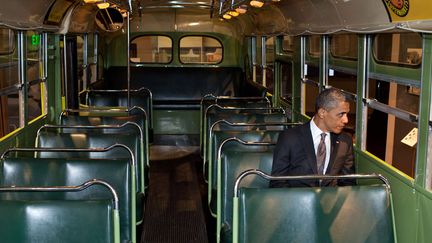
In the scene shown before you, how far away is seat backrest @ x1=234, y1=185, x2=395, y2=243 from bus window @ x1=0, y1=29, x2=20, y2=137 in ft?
8.97

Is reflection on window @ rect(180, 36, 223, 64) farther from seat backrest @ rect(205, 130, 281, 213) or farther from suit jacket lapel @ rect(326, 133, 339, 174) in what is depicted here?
suit jacket lapel @ rect(326, 133, 339, 174)

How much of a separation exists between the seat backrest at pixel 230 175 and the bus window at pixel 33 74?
8.84ft

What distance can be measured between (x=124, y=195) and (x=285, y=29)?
163 inches

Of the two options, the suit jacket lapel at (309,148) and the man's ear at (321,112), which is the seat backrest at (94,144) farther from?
the man's ear at (321,112)

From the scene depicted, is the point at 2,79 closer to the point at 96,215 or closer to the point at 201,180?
the point at 96,215

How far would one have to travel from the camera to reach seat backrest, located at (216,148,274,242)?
427cm

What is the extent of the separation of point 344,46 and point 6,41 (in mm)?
2955

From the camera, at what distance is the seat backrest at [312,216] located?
322 centimetres

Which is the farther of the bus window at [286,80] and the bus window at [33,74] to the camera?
the bus window at [286,80]

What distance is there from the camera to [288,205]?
325 centimetres

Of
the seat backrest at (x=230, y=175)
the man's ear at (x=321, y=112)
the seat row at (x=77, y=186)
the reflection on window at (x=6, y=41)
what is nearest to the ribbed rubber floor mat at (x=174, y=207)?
the seat row at (x=77, y=186)

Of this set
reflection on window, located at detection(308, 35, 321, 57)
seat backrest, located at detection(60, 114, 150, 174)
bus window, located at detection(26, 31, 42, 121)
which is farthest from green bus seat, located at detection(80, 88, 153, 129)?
reflection on window, located at detection(308, 35, 321, 57)

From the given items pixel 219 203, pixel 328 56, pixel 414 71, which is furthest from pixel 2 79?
pixel 414 71

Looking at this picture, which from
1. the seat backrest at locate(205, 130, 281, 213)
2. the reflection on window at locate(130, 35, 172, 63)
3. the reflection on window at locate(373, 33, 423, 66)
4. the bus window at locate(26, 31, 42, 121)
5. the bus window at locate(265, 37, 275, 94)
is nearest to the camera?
the reflection on window at locate(373, 33, 423, 66)
